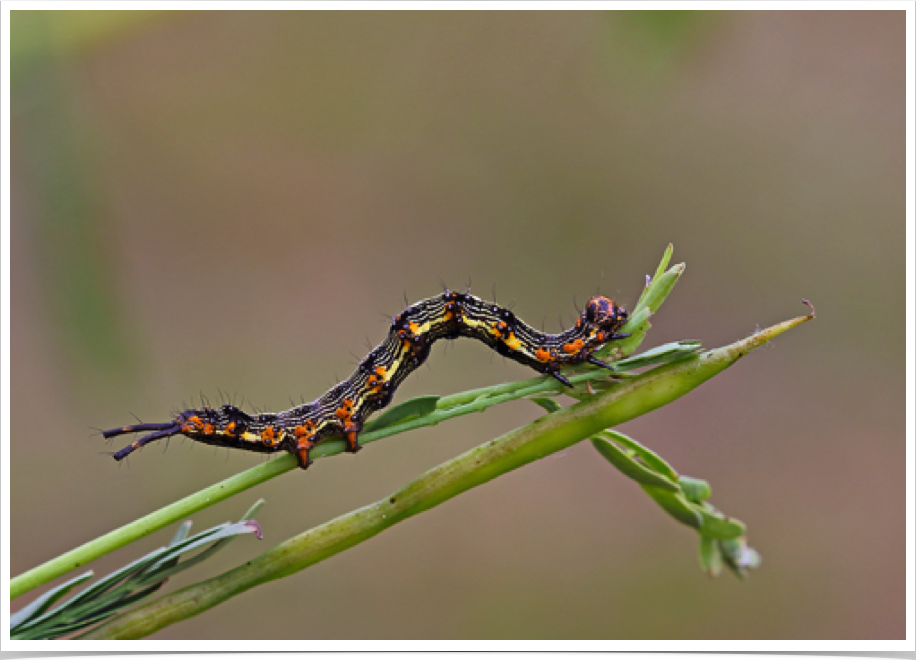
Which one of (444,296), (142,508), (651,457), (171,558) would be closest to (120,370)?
(171,558)

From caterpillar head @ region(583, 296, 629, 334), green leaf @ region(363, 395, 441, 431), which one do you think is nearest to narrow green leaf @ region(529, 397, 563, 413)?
green leaf @ region(363, 395, 441, 431)

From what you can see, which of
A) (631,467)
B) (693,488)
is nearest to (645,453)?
(631,467)

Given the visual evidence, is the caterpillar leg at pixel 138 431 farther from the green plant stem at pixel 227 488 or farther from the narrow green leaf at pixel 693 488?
the narrow green leaf at pixel 693 488

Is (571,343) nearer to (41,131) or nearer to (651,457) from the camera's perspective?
(651,457)

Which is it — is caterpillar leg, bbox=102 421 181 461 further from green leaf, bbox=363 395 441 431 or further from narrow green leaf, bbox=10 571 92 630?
green leaf, bbox=363 395 441 431

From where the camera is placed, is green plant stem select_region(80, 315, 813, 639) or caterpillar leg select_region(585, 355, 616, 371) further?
caterpillar leg select_region(585, 355, 616, 371)

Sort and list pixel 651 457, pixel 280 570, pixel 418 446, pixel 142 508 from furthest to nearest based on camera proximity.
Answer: pixel 418 446, pixel 142 508, pixel 651 457, pixel 280 570

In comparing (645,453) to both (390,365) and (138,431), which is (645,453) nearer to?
(390,365)
